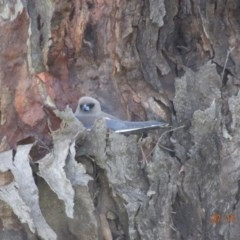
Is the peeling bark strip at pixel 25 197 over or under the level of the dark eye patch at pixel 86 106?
under

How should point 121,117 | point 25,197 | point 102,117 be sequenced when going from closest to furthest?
point 25,197 → point 102,117 → point 121,117

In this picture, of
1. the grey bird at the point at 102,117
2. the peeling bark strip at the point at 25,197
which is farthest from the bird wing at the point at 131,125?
the peeling bark strip at the point at 25,197

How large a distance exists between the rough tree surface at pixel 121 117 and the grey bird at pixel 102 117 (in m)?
0.02

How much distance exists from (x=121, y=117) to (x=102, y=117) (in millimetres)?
128

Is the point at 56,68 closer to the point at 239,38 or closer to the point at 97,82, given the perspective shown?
the point at 97,82

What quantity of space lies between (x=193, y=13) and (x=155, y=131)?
0.32 metres

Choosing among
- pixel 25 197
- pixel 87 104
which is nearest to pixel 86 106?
pixel 87 104

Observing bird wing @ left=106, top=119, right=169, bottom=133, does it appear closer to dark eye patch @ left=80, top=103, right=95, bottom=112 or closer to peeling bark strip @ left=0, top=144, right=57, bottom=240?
dark eye patch @ left=80, top=103, right=95, bottom=112

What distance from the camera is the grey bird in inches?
63.6

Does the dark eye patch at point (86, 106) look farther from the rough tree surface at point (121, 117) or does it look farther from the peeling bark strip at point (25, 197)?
the peeling bark strip at point (25, 197)

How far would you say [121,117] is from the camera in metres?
1.70

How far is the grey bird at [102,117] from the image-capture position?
162 centimetres

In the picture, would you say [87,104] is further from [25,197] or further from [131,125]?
[25,197]

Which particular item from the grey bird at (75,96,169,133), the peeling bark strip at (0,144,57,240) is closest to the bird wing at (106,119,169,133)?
the grey bird at (75,96,169,133)
